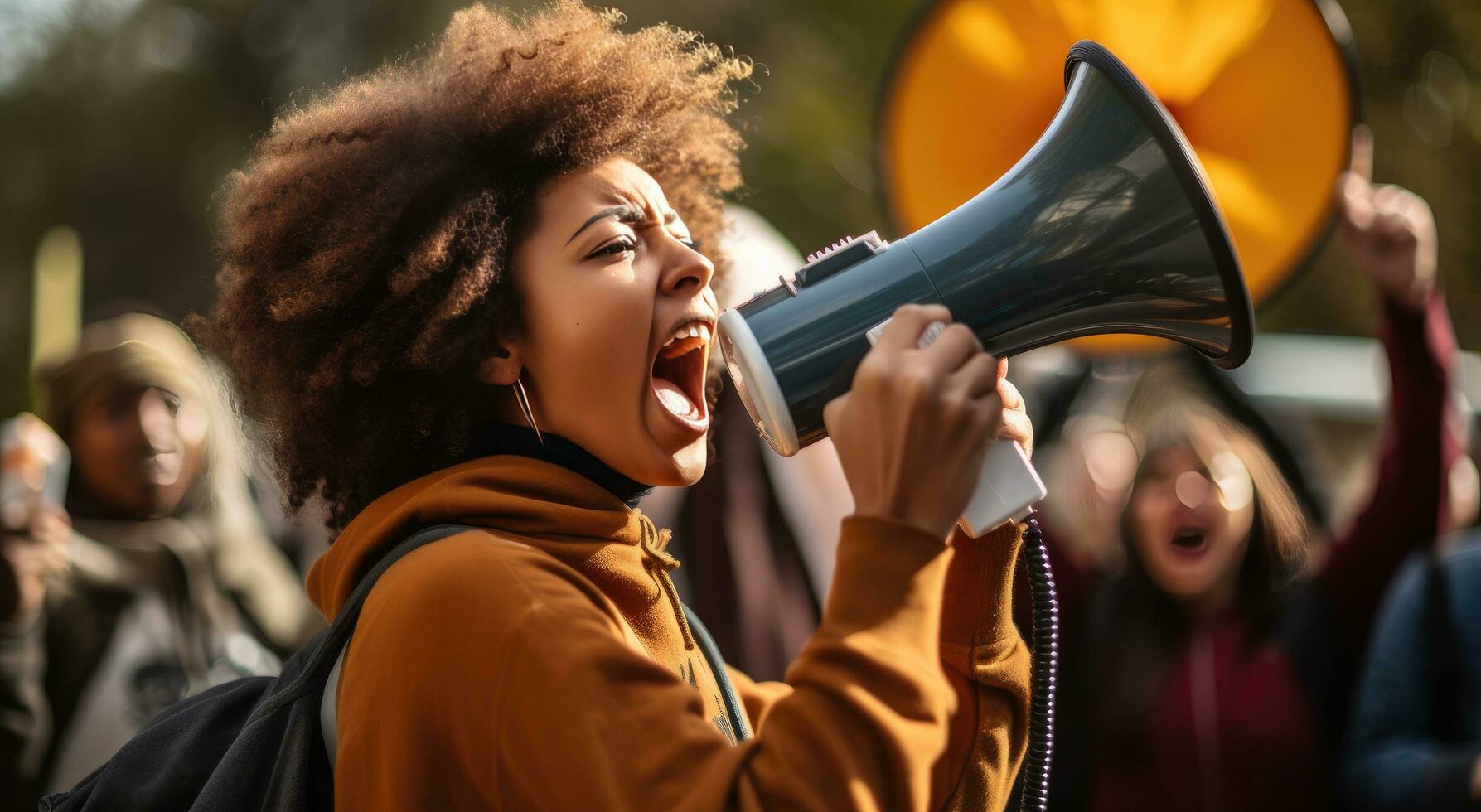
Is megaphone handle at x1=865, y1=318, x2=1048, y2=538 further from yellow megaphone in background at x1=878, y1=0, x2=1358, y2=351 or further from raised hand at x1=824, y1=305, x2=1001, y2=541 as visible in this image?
yellow megaphone in background at x1=878, y1=0, x2=1358, y2=351

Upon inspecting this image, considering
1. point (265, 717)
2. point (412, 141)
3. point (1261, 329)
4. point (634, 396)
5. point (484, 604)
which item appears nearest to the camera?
point (484, 604)

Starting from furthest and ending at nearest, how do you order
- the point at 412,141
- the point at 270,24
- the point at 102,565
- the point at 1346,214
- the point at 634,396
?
the point at 270,24 → the point at 102,565 → the point at 1346,214 → the point at 412,141 → the point at 634,396

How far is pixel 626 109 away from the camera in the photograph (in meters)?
2.09

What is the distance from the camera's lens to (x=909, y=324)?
1522mm

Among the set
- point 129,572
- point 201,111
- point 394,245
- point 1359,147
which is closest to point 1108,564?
point 1359,147

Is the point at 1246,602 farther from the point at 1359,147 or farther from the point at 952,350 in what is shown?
the point at 952,350

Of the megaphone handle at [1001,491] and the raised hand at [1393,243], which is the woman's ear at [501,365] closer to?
the megaphone handle at [1001,491]

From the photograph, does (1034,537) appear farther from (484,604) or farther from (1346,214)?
(1346,214)

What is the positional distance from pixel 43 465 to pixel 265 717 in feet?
8.44

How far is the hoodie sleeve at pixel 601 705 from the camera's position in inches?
52.4

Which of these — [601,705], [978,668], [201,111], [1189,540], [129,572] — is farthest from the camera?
[201,111]

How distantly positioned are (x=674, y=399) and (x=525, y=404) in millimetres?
211

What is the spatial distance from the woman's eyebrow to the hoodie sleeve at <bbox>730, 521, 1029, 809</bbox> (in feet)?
2.17

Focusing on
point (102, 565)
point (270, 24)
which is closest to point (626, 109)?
point (102, 565)
